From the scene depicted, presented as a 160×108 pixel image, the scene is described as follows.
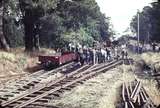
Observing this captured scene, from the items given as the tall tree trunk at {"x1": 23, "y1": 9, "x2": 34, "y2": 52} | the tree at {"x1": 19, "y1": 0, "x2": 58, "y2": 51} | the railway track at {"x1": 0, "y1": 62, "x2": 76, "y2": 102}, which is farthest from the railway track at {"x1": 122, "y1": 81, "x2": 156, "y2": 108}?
the tall tree trunk at {"x1": 23, "y1": 9, "x2": 34, "y2": 52}

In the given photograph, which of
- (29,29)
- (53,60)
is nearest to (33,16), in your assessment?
(29,29)

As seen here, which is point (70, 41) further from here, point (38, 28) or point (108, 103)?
point (108, 103)

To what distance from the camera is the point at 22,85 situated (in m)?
22.7

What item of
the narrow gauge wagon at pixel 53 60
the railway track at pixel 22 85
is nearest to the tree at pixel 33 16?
the narrow gauge wagon at pixel 53 60

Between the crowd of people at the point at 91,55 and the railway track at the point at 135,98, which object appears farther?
the crowd of people at the point at 91,55

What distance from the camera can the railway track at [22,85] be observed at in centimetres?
1961

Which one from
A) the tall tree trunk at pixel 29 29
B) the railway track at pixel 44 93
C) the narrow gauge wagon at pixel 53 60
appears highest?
the tall tree trunk at pixel 29 29

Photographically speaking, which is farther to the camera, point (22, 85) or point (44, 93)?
point (22, 85)

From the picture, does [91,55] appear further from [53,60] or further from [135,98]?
[135,98]

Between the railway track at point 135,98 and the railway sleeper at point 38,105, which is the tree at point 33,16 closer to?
the railway track at point 135,98

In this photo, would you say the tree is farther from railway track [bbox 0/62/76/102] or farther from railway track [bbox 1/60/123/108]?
railway track [bbox 1/60/123/108]

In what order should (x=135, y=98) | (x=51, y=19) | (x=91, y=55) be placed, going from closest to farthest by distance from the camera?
(x=135, y=98) < (x=91, y=55) < (x=51, y=19)

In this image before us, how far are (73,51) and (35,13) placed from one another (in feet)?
22.3

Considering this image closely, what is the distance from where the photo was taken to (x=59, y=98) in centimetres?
1866
